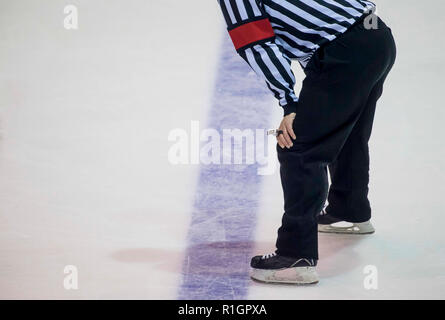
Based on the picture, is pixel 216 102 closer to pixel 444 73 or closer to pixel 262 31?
pixel 444 73

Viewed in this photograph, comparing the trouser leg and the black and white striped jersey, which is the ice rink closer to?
the trouser leg

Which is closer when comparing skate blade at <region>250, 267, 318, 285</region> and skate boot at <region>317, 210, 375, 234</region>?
skate blade at <region>250, 267, 318, 285</region>

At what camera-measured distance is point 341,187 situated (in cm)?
261

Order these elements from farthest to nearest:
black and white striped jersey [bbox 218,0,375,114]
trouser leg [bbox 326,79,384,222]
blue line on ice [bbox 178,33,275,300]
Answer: trouser leg [bbox 326,79,384,222] < blue line on ice [bbox 178,33,275,300] < black and white striped jersey [bbox 218,0,375,114]

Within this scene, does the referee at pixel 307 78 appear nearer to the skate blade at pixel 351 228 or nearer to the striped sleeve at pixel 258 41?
the striped sleeve at pixel 258 41

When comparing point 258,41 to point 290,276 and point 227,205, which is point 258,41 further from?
point 227,205

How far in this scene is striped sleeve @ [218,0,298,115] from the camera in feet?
6.75

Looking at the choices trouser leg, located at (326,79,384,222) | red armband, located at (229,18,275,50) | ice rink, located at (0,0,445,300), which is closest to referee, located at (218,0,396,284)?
red armband, located at (229,18,275,50)

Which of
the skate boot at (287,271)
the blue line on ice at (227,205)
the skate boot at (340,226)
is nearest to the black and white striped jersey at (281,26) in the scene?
the skate boot at (287,271)

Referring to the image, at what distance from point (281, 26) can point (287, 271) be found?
2.25ft

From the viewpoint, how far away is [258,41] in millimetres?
2059

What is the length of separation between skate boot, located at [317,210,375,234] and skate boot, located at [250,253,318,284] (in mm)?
513

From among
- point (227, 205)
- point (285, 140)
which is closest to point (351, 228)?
point (227, 205)
